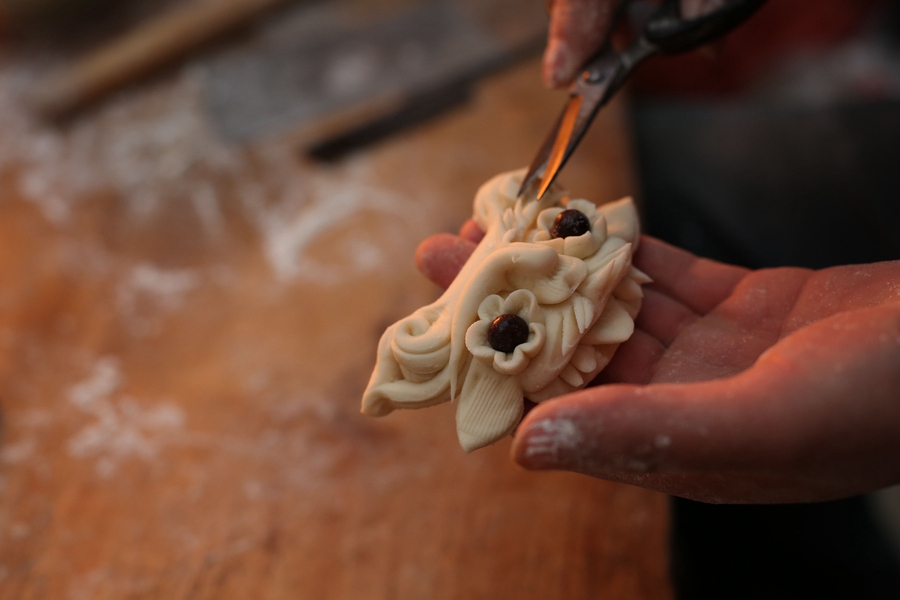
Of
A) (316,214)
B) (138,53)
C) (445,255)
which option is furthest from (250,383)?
(138,53)

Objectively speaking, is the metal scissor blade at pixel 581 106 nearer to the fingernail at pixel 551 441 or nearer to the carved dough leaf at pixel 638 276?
the carved dough leaf at pixel 638 276

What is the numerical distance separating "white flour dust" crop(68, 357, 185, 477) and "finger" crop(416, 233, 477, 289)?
1.29m

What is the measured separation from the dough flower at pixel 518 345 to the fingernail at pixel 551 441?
0.29 metres

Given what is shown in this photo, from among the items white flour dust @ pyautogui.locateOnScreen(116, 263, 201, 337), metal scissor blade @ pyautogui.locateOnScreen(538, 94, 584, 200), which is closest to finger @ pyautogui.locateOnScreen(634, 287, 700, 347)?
metal scissor blade @ pyautogui.locateOnScreen(538, 94, 584, 200)

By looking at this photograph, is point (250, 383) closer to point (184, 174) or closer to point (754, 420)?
point (184, 174)

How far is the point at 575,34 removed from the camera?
7.27 ft

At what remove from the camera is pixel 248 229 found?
3129 mm

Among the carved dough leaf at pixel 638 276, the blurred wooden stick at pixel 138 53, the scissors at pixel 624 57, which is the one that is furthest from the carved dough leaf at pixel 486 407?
the blurred wooden stick at pixel 138 53

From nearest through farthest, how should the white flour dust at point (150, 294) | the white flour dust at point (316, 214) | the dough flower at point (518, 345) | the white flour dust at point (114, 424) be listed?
the dough flower at point (518, 345), the white flour dust at point (114, 424), the white flour dust at point (150, 294), the white flour dust at point (316, 214)

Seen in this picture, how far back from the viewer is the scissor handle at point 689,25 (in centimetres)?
208

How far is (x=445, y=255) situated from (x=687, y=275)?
77 centimetres

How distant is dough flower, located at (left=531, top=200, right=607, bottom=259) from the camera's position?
5.62 ft

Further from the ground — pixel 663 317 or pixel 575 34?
pixel 575 34

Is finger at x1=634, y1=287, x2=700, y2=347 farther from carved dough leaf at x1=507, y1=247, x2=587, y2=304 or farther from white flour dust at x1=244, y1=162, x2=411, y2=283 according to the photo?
white flour dust at x1=244, y1=162, x2=411, y2=283
